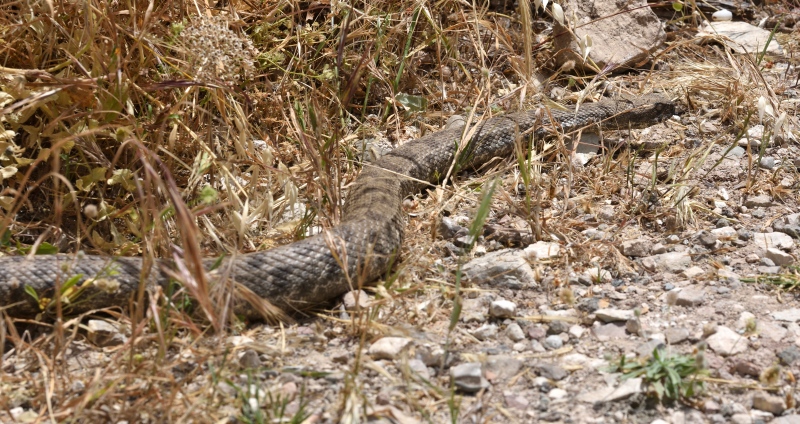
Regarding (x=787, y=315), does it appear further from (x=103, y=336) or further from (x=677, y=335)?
(x=103, y=336)

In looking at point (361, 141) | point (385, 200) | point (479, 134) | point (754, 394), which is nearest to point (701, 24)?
point (479, 134)

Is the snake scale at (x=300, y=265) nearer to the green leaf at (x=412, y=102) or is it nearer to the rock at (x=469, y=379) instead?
the rock at (x=469, y=379)

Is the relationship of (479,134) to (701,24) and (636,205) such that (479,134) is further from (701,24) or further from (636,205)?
(701,24)

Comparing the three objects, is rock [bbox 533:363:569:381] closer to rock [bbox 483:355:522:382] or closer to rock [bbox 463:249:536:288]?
rock [bbox 483:355:522:382]

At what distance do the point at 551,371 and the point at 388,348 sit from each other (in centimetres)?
60

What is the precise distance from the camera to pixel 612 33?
5879 millimetres

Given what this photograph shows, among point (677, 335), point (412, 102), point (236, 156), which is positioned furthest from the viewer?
point (412, 102)

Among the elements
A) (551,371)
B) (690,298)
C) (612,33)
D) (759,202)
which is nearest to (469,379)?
(551,371)

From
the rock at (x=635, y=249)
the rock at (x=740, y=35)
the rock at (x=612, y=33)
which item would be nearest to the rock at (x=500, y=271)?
the rock at (x=635, y=249)

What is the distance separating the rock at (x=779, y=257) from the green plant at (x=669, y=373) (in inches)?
43.8

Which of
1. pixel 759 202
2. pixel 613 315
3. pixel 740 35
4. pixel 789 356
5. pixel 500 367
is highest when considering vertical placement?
pixel 500 367

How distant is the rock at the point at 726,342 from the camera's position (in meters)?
3.07

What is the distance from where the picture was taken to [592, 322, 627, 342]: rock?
10.6 feet

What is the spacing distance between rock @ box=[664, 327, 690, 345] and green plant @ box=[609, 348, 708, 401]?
8.5 inches
